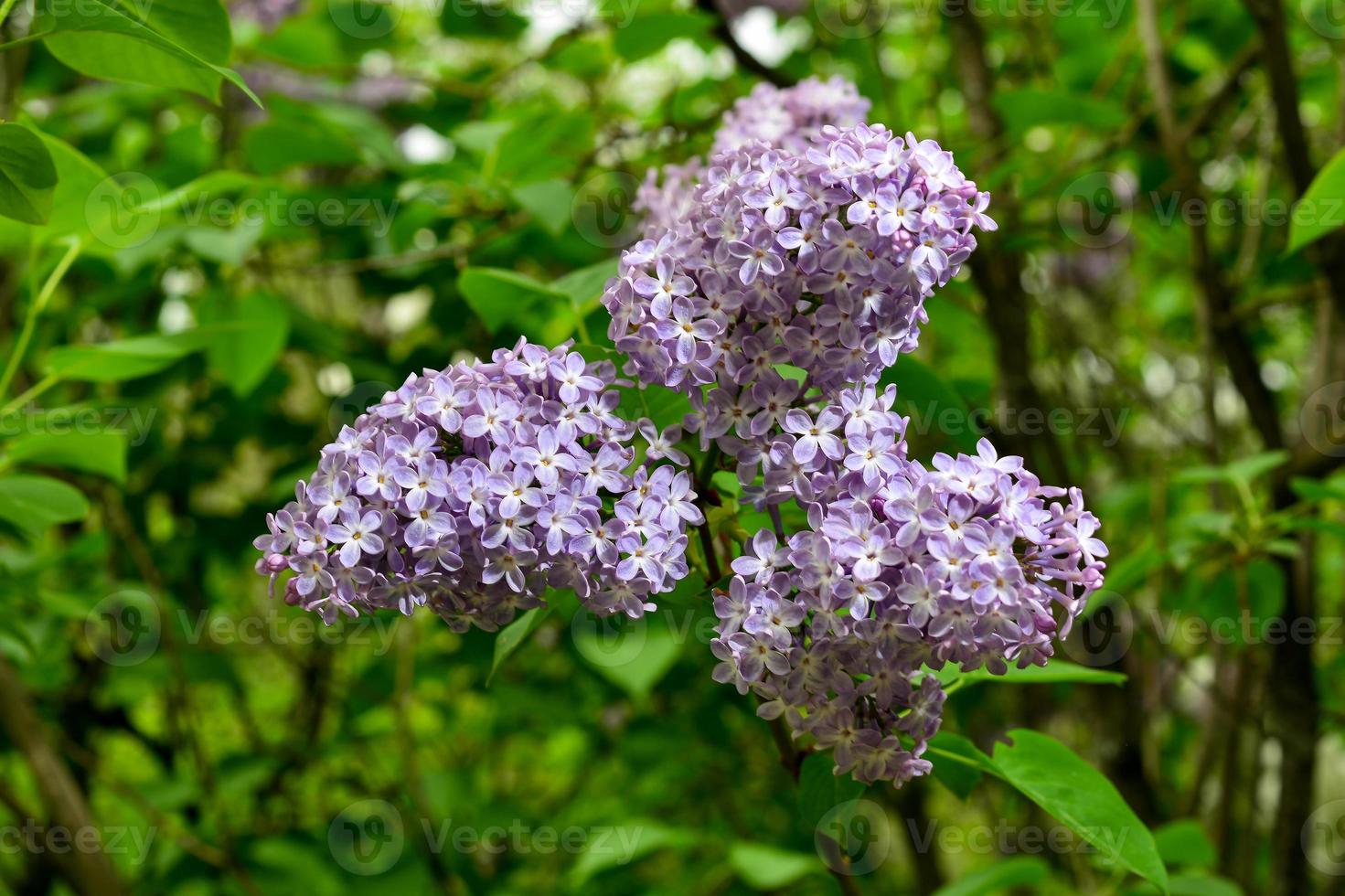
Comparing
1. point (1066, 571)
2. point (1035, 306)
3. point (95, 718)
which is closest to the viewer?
point (1066, 571)

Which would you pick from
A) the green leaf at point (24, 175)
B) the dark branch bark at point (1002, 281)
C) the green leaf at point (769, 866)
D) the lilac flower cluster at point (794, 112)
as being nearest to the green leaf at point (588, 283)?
the lilac flower cluster at point (794, 112)

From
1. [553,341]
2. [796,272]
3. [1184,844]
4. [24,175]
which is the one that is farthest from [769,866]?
[24,175]

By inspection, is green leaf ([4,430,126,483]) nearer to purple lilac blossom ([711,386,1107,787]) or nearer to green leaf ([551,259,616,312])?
green leaf ([551,259,616,312])

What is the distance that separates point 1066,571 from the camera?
0.78 metres

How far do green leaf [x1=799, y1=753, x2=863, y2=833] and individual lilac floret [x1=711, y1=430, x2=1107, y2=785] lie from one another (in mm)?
50

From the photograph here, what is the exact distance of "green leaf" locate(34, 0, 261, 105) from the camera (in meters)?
0.95

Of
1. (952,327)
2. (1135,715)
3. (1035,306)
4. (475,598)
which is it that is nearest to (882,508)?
(475,598)

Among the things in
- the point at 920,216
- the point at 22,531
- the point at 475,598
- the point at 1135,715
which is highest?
the point at 920,216

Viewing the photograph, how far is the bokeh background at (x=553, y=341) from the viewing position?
1.58m

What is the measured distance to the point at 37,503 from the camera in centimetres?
126

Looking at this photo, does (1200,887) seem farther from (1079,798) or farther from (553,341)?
(553,341)

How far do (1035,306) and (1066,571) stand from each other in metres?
1.83

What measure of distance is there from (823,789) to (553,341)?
71 cm

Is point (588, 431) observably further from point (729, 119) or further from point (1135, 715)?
point (1135, 715)
